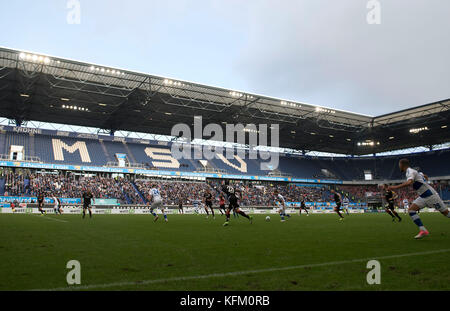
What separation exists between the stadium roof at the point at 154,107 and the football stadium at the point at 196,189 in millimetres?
254

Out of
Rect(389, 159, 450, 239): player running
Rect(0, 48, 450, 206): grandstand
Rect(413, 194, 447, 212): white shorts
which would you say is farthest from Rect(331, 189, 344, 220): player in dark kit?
Rect(0, 48, 450, 206): grandstand

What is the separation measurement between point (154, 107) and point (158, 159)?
12.1 meters

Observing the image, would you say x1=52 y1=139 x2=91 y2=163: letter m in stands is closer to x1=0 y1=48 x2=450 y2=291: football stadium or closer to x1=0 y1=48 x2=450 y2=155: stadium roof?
x1=0 y1=48 x2=450 y2=291: football stadium

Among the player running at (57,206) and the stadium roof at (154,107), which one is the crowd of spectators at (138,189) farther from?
the player running at (57,206)

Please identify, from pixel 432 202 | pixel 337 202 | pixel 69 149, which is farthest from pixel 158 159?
pixel 432 202

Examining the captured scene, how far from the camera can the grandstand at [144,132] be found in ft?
115

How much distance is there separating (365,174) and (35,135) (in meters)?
64.0

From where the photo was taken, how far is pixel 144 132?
55500mm

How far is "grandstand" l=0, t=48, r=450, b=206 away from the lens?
1382 inches

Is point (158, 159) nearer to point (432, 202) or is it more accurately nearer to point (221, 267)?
point (432, 202)

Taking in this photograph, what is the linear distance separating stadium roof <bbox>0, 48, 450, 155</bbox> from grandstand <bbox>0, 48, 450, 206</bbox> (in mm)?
134

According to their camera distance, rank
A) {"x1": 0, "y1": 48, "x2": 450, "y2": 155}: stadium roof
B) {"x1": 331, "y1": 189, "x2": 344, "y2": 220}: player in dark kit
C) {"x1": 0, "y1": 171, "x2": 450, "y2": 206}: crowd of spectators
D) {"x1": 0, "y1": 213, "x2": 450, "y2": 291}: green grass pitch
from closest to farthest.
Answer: {"x1": 0, "y1": 213, "x2": 450, "y2": 291}: green grass pitch → {"x1": 331, "y1": 189, "x2": 344, "y2": 220}: player in dark kit → {"x1": 0, "y1": 48, "x2": 450, "y2": 155}: stadium roof → {"x1": 0, "y1": 171, "x2": 450, "y2": 206}: crowd of spectators

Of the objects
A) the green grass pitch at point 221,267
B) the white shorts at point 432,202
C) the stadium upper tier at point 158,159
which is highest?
the stadium upper tier at point 158,159

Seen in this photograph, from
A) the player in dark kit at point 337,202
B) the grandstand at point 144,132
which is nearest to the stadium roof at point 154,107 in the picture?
the grandstand at point 144,132
